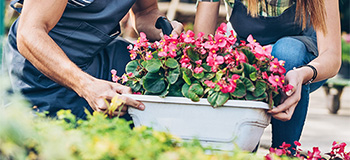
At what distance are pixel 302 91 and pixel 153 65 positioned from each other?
0.76 meters

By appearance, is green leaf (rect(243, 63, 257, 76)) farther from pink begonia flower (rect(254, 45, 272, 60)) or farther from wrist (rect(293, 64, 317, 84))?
wrist (rect(293, 64, 317, 84))

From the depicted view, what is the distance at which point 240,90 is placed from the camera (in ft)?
4.78

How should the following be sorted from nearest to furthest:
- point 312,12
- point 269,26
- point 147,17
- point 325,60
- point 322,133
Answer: point 325,60, point 312,12, point 269,26, point 147,17, point 322,133

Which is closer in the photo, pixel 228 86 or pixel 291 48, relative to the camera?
pixel 228 86

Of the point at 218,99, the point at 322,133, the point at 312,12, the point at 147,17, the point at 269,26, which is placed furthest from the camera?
the point at 322,133

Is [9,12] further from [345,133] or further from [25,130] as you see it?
[25,130]

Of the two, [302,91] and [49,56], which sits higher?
[49,56]

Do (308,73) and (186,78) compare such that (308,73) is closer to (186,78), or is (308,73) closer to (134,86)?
(186,78)

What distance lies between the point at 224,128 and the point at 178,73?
249mm

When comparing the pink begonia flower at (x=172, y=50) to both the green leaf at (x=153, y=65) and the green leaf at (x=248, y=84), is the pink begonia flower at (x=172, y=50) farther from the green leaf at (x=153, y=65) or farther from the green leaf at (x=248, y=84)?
the green leaf at (x=248, y=84)

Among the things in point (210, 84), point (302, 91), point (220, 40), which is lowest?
point (302, 91)

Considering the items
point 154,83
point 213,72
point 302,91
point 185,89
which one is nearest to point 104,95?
point 154,83

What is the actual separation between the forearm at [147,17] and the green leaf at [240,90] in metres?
0.92

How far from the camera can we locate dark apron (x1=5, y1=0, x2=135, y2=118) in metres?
1.92
